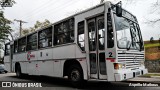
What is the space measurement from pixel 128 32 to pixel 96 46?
1.44 m

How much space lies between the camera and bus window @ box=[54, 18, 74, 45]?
969cm

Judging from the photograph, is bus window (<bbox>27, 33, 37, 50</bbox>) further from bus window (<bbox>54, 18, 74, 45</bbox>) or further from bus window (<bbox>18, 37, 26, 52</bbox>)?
bus window (<bbox>54, 18, 74, 45</bbox>)

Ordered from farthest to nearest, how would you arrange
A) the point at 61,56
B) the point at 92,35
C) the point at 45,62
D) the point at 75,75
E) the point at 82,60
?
the point at 45,62
the point at 61,56
the point at 75,75
the point at 82,60
the point at 92,35

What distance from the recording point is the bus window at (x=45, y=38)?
11412 mm

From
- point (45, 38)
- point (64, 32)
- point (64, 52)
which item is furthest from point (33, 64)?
point (64, 32)

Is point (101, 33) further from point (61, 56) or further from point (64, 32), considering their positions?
point (61, 56)

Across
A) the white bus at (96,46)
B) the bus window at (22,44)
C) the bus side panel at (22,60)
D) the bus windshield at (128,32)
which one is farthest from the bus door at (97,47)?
the bus window at (22,44)

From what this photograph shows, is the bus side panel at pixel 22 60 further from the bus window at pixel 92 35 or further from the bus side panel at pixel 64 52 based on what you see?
the bus window at pixel 92 35

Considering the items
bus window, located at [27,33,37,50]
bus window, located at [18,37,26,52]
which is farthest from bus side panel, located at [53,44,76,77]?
bus window, located at [18,37,26,52]

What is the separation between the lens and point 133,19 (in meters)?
9.04

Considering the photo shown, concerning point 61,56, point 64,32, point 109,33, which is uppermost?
point 64,32

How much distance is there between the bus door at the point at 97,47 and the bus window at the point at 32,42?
5.65 metres

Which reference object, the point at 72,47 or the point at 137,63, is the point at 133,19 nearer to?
the point at 137,63

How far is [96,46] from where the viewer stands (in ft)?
26.9
